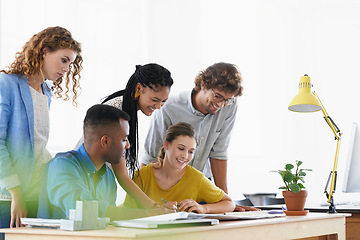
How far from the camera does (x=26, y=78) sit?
2.00m

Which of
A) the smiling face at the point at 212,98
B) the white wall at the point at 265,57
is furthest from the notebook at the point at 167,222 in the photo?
the white wall at the point at 265,57

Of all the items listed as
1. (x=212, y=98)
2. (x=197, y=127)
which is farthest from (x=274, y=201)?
(x=212, y=98)

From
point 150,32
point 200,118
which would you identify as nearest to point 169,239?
point 200,118

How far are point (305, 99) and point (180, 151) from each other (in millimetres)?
842

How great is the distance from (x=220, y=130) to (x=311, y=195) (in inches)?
130

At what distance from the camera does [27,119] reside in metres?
1.95

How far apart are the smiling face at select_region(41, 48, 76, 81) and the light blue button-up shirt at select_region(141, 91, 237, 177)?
2.45ft

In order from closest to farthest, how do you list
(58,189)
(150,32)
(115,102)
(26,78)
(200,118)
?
(58,189), (26,78), (115,102), (200,118), (150,32)

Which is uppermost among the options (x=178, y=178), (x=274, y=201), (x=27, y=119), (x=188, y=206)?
(x=27, y=119)

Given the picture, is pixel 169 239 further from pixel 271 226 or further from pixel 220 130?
pixel 220 130

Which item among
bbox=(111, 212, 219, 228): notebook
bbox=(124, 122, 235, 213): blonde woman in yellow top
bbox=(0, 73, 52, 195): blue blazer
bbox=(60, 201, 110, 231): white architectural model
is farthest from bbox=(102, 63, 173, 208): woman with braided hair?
bbox=(60, 201, 110, 231): white architectural model

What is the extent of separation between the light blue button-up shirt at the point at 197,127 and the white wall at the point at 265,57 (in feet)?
5.38

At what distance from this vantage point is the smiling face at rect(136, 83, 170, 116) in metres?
2.22

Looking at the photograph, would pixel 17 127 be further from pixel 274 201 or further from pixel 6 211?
pixel 274 201
